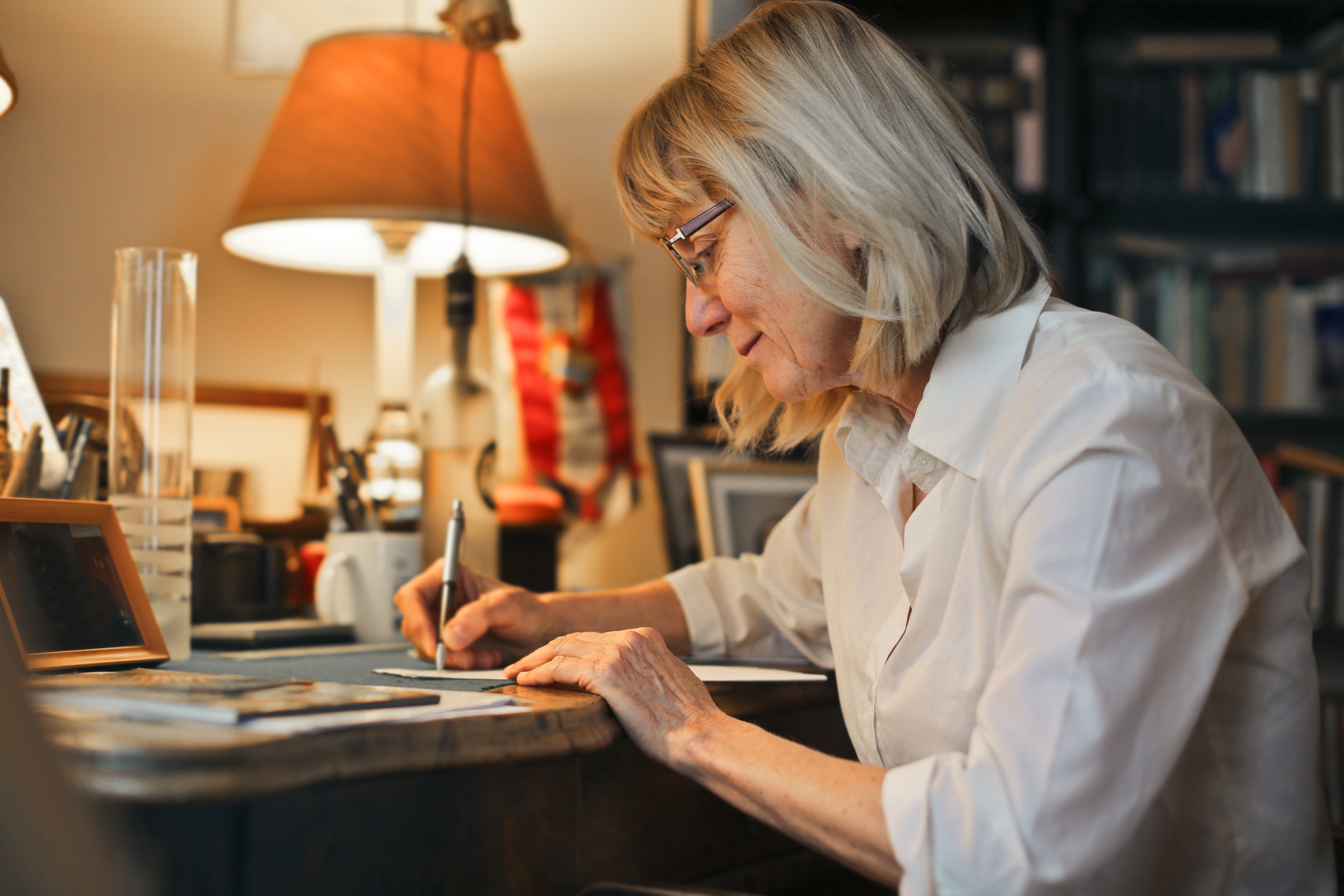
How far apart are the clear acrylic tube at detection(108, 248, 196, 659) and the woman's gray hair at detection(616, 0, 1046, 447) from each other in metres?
0.49

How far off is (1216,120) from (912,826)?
1808mm

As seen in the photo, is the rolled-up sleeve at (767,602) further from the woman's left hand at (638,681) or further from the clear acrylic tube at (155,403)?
the clear acrylic tube at (155,403)

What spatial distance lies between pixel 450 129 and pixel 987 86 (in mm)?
1048

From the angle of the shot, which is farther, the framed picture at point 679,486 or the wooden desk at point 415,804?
the framed picture at point 679,486

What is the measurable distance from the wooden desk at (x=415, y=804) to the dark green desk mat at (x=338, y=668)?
4cm

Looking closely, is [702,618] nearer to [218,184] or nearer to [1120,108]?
[218,184]

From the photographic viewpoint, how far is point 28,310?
4.49 feet

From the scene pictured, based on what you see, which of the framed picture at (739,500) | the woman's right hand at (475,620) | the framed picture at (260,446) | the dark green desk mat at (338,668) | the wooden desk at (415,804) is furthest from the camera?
the framed picture at (739,500)

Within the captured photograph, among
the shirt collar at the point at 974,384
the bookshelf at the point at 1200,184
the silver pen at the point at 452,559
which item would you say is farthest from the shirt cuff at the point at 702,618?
the bookshelf at the point at 1200,184

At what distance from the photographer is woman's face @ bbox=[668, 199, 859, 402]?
908 millimetres

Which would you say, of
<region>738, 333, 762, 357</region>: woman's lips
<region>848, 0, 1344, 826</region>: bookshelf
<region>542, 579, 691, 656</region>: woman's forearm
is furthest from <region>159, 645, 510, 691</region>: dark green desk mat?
<region>848, 0, 1344, 826</region>: bookshelf

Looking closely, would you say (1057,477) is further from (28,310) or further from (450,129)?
(28,310)

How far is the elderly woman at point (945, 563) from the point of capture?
598 millimetres

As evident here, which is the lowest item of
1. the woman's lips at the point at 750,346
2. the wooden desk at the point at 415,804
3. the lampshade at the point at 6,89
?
the wooden desk at the point at 415,804
